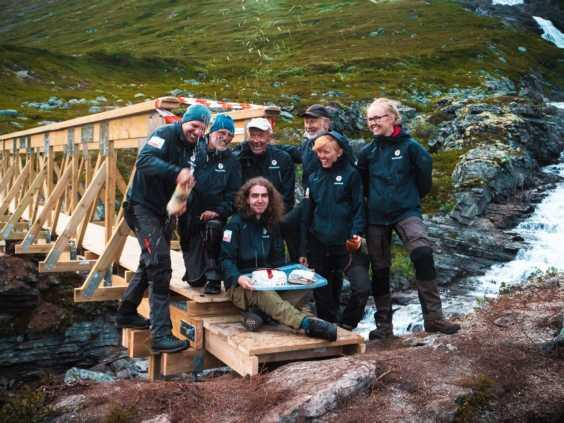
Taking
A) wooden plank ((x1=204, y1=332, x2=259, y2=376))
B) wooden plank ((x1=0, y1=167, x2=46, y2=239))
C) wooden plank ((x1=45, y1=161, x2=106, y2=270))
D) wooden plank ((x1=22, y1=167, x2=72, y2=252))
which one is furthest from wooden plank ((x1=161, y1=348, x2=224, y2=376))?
wooden plank ((x1=0, y1=167, x2=46, y2=239))

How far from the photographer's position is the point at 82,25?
95.9 meters

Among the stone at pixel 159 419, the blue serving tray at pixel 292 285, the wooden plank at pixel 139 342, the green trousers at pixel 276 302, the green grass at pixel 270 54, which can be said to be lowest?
the wooden plank at pixel 139 342

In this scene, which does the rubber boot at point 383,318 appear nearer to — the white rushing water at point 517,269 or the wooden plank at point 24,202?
the white rushing water at point 517,269

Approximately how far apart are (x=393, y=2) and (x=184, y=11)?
110 feet

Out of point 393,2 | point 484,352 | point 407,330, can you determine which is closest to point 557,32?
point 393,2

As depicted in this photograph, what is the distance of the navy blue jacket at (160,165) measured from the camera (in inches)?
250

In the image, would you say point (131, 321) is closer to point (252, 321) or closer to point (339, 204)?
point (252, 321)

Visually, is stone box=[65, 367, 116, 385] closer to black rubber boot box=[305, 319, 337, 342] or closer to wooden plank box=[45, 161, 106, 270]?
wooden plank box=[45, 161, 106, 270]

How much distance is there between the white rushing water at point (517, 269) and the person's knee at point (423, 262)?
228 inches

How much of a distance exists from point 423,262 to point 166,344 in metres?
2.95

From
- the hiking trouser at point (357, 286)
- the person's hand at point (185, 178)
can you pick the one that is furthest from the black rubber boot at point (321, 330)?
the person's hand at point (185, 178)

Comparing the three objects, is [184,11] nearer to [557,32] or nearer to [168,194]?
[557,32]

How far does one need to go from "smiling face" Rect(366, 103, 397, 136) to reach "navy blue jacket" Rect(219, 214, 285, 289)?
5.35ft

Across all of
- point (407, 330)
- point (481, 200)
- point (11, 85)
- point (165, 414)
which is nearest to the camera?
point (165, 414)
